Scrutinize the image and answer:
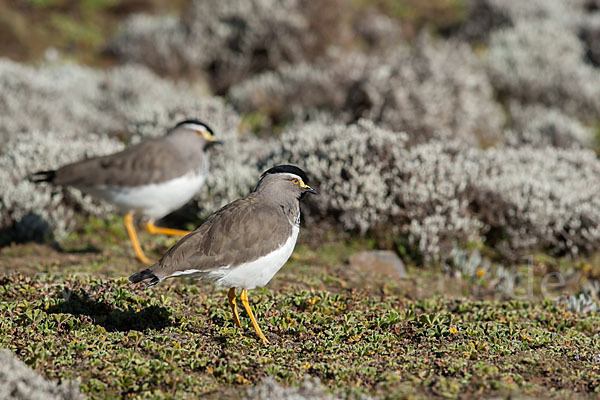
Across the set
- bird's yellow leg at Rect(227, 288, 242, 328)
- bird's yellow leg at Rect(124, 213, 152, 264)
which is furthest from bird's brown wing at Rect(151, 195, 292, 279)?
bird's yellow leg at Rect(124, 213, 152, 264)

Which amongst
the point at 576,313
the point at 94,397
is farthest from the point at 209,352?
the point at 576,313

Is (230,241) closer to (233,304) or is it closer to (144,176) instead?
(233,304)

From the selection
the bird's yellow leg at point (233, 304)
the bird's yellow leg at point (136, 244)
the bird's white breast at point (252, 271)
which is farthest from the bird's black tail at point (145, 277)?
the bird's yellow leg at point (136, 244)

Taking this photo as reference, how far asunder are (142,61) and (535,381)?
14978 mm

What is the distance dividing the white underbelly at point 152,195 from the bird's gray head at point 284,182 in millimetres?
2442

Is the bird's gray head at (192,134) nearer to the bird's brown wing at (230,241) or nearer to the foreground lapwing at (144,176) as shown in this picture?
the foreground lapwing at (144,176)

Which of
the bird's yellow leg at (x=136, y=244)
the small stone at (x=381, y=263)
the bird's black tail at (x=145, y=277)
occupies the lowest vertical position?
the small stone at (x=381, y=263)

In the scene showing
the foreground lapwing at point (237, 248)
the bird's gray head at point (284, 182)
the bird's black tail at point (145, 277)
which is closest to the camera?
the bird's black tail at point (145, 277)

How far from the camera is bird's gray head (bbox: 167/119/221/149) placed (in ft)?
29.9

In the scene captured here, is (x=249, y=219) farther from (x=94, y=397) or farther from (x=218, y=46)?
(x=218, y=46)

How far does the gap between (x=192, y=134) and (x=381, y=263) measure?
3.37 metres

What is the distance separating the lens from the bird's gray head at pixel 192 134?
9.10 meters

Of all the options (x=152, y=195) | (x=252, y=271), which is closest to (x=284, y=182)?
(x=252, y=271)

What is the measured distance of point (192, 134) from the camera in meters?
9.18
